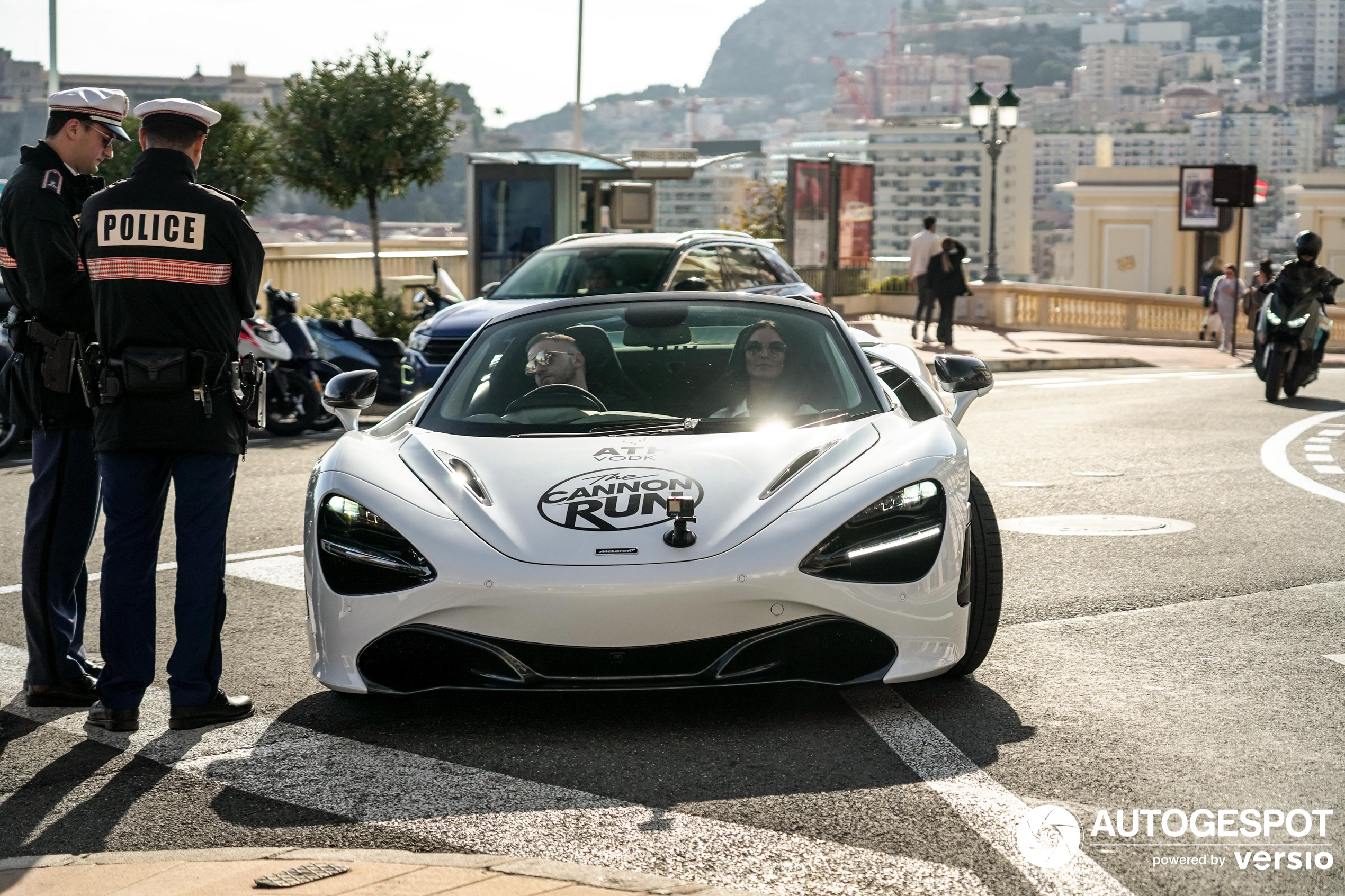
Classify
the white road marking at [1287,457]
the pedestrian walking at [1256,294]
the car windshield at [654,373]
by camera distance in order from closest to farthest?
the car windshield at [654,373] → the white road marking at [1287,457] → the pedestrian walking at [1256,294]

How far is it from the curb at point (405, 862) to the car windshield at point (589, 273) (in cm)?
1148

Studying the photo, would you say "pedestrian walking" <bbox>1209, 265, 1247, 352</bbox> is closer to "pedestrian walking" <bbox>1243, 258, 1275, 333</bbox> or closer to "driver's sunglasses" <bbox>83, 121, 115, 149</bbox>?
"pedestrian walking" <bbox>1243, 258, 1275, 333</bbox>

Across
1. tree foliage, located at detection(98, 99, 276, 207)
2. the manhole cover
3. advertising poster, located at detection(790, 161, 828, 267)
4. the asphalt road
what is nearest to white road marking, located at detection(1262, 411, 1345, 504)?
the manhole cover

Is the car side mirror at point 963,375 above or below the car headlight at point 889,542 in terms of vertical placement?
above

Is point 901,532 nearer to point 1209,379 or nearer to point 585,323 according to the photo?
point 585,323

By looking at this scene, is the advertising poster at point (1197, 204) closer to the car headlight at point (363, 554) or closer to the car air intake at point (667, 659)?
the car air intake at point (667, 659)

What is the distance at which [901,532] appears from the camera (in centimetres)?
493

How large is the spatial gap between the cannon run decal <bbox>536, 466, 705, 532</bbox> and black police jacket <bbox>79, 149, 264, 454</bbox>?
102cm

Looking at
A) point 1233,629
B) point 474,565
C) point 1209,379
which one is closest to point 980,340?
point 1209,379

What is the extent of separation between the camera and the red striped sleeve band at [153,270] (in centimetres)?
488

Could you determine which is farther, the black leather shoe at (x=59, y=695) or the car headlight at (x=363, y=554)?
the black leather shoe at (x=59, y=695)

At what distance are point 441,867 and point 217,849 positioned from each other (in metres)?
0.55

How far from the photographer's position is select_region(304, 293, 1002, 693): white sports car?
4703 millimetres

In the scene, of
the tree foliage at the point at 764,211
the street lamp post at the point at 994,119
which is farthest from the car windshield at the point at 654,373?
the tree foliage at the point at 764,211
